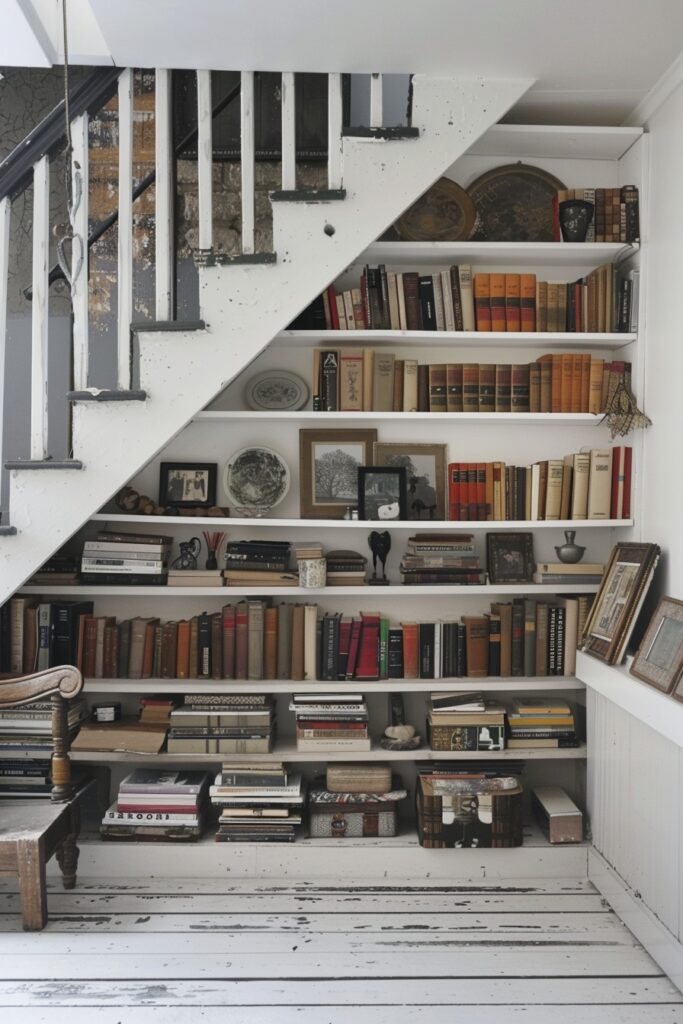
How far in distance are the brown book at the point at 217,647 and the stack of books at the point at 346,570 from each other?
454 mm

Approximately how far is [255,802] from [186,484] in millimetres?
1240

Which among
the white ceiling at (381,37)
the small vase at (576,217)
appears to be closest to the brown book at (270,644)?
the small vase at (576,217)

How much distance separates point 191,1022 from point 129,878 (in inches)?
35.6

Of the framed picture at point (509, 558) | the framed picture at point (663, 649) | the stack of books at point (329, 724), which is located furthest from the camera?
the framed picture at point (509, 558)

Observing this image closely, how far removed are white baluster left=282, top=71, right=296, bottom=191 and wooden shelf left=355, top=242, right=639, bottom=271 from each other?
0.37 metres

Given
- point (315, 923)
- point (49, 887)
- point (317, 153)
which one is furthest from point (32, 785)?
point (317, 153)

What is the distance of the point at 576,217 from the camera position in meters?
3.02

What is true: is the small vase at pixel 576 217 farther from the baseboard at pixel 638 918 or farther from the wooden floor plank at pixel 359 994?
the wooden floor plank at pixel 359 994

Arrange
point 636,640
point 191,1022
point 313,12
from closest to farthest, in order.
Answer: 1. point 191,1022
2. point 313,12
3. point 636,640

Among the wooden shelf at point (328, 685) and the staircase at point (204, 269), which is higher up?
the staircase at point (204, 269)

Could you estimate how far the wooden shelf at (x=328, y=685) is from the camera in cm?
303

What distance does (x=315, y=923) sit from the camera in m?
2.63

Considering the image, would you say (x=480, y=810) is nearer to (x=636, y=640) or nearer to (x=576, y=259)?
(x=636, y=640)

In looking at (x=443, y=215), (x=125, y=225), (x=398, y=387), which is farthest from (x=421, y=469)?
(x=125, y=225)
